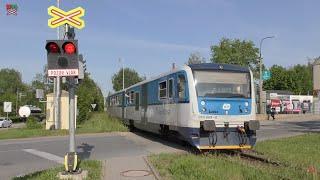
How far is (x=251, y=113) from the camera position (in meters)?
16.7

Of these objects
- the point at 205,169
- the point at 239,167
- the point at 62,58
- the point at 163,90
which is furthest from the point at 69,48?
the point at 163,90

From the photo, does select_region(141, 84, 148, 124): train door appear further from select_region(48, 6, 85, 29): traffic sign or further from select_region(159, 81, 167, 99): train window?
select_region(48, 6, 85, 29): traffic sign

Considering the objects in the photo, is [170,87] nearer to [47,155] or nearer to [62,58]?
[47,155]

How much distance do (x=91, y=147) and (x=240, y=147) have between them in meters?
6.98

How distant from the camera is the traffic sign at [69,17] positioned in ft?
37.9

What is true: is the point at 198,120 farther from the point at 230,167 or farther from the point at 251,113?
the point at 230,167

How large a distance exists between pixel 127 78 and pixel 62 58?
107565 millimetres

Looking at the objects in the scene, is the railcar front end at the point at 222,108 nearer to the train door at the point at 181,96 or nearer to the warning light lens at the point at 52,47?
the train door at the point at 181,96

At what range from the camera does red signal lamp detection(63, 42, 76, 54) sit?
36.1 ft

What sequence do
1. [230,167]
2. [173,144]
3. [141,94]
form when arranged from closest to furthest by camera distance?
1. [230,167]
2. [173,144]
3. [141,94]

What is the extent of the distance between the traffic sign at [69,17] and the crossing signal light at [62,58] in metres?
0.75

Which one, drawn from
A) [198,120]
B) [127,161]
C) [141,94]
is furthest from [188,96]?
[141,94]

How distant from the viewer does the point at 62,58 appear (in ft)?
36.2

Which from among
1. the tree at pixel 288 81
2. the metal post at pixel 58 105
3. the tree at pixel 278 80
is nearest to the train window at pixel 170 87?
the metal post at pixel 58 105
